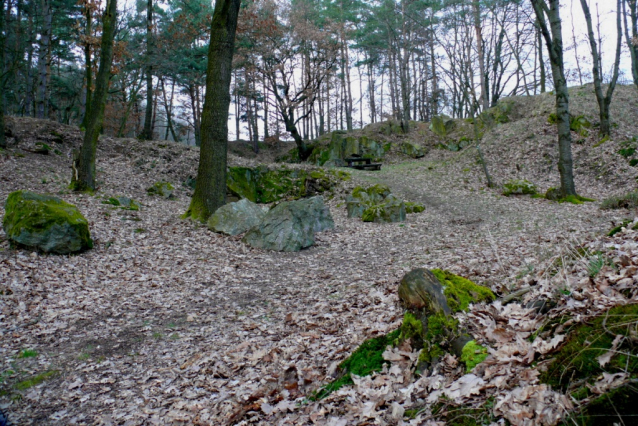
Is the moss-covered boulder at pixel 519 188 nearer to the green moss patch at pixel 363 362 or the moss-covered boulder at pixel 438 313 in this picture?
the moss-covered boulder at pixel 438 313

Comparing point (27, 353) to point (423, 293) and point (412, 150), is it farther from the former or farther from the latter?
point (412, 150)

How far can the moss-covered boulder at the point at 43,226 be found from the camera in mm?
6359

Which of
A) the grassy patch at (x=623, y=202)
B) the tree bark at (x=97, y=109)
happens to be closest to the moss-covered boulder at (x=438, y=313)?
→ the grassy patch at (x=623, y=202)

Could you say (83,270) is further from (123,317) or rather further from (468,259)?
(468,259)

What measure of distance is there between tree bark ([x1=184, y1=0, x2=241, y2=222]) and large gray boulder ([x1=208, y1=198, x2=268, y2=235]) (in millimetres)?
455

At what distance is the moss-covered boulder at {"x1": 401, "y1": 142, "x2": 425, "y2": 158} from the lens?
2391 centimetres

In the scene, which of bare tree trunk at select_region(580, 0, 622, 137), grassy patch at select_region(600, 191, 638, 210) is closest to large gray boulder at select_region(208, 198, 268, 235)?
grassy patch at select_region(600, 191, 638, 210)

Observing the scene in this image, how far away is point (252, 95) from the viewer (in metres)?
24.4

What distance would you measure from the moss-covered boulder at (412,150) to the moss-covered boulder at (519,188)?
10341 mm

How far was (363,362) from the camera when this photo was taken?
3.08 m

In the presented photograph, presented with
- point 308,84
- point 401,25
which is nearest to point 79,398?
point 308,84

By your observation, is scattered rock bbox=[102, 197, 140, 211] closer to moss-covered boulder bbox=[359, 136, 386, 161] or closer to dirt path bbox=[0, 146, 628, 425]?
dirt path bbox=[0, 146, 628, 425]

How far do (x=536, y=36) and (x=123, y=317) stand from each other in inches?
1143

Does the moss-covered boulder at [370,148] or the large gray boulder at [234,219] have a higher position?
the moss-covered boulder at [370,148]
